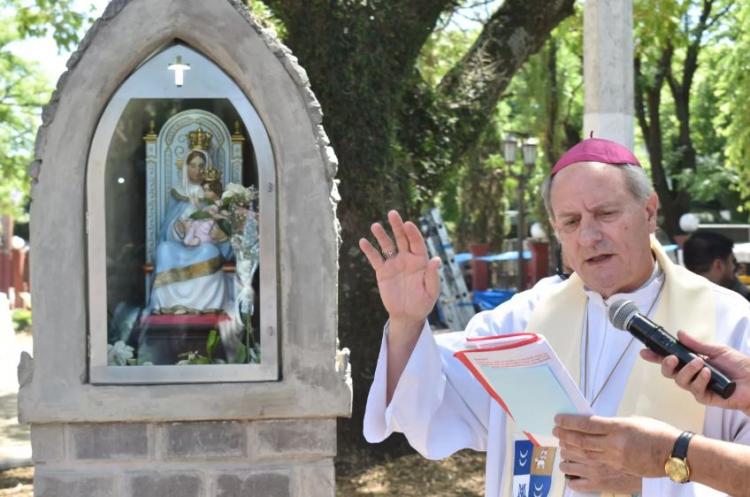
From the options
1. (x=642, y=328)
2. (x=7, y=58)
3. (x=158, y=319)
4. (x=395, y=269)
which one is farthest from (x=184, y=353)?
(x=7, y=58)

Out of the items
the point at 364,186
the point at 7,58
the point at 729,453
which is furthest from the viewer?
the point at 7,58

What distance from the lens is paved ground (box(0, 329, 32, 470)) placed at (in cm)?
895

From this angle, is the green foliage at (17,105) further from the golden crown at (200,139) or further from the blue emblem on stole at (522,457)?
the blue emblem on stole at (522,457)

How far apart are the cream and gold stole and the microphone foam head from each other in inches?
17.7

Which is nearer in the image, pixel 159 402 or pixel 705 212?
pixel 159 402

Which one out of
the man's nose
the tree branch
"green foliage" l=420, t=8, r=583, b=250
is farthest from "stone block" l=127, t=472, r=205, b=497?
the tree branch

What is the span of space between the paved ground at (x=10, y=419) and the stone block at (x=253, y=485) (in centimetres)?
372

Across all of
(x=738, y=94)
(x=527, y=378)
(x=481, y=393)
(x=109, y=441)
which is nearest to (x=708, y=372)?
(x=527, y=378)

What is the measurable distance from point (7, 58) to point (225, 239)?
1580 centimetres

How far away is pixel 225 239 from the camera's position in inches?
196

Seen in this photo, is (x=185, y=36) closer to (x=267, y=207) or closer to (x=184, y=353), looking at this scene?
(x=267, y=207)

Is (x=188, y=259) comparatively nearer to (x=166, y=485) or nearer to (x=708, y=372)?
(x=166, y=485)

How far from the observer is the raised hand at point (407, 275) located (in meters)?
2.70

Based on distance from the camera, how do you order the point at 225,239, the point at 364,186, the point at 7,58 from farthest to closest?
1. the point at 7,58
2. the point at 364,186
3. the point at 225,239
